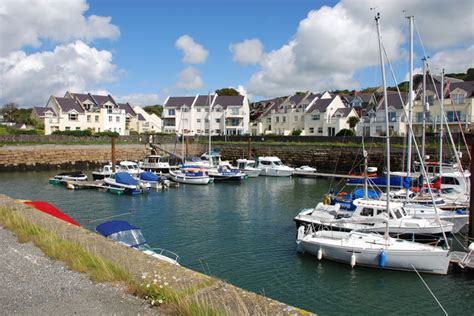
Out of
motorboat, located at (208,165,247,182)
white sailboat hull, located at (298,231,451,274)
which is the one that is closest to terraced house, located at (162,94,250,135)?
motorboat, located at (208,165,247,182)

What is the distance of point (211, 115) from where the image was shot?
305ft

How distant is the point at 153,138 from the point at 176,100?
25.6 m

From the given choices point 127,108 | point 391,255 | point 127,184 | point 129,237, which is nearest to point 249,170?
point 127,184

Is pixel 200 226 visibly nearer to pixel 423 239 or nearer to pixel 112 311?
pixel 423 239

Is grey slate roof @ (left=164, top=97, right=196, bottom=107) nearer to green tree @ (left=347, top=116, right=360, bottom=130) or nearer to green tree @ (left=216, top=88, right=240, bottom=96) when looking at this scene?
green tree @ (left=216, top=88, right=240, bottom=96)

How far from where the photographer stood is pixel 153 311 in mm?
7637

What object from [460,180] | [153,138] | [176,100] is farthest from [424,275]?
[176,100]

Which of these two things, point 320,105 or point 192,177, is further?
point 320,105

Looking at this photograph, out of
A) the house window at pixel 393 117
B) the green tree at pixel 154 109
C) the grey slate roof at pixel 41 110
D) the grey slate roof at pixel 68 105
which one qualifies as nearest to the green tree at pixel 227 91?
the green tree at pixel 154 109

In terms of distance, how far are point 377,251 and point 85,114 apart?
78325mm

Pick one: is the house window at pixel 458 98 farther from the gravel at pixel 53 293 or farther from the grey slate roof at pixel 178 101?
the gravel at pixel 53 293

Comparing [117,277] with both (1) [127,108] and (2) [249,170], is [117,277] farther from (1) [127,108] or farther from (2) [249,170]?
(1) [127,108]

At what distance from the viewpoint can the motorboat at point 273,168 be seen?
2104 inches

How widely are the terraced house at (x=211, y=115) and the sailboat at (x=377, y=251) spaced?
7321cm
